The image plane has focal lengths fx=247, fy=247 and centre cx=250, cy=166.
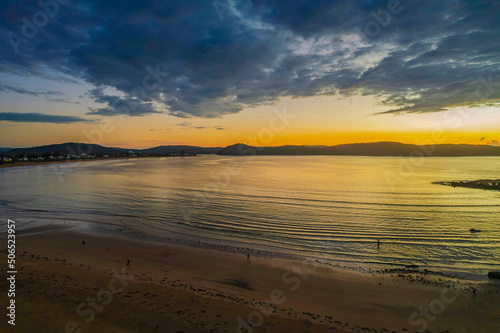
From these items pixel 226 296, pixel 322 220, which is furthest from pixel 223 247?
pixel 322 220

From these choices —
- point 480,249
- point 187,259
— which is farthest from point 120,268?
point 480,249

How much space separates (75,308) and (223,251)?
1057 cm

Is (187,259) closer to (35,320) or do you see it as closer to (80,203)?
(35,320)

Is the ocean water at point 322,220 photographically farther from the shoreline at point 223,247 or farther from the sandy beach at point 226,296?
the sandy beach at point 226,296

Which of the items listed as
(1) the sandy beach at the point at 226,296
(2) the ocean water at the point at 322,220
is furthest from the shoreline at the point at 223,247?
(1) the sandy beach at the point at 226,296

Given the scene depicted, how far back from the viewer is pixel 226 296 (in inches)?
507

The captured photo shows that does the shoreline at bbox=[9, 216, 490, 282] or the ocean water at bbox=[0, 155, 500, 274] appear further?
the ocean water at bbox=[0, 155, 500, 274]

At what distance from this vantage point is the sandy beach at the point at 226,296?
10.3 meters

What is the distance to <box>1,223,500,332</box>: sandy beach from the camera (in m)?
10.3

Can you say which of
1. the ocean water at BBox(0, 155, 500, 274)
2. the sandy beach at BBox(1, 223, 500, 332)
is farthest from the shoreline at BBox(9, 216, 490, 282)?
the sandy beach at BBox(1, 223, 500, 332)

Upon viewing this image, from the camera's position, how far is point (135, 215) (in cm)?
3119

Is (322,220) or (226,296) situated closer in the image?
(226,296)

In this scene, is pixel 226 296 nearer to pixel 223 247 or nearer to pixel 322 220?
pixel 223 247

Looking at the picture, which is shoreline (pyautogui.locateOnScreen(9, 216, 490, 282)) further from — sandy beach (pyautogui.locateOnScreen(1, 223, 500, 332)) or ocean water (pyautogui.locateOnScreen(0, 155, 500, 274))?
sandy beach (pyautogui.locateOnScreen(1, 223, 500, 332))
